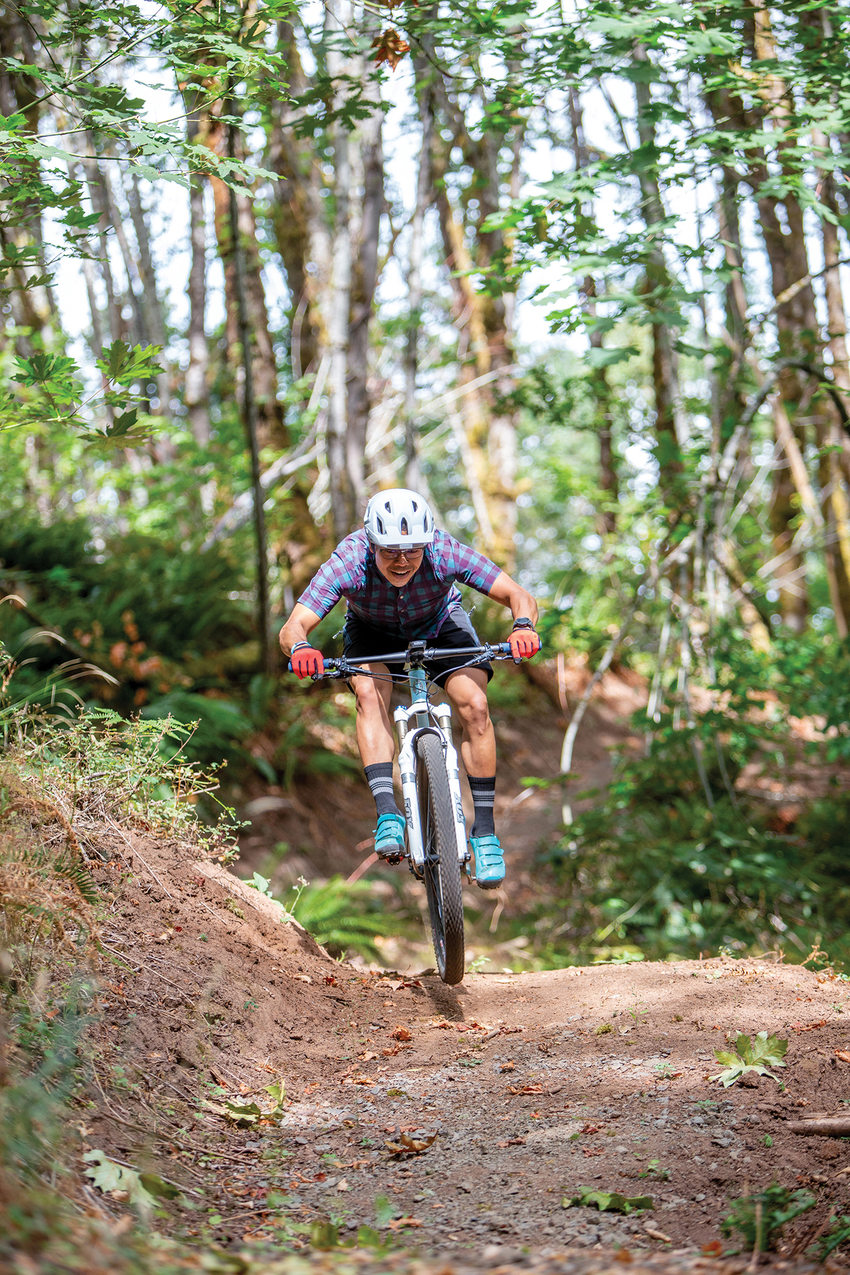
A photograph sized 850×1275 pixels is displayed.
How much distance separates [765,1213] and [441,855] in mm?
2179

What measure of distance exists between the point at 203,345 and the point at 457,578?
12.5m

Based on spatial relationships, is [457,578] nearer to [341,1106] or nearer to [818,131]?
[341,1106]

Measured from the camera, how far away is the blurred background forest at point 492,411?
4.97m

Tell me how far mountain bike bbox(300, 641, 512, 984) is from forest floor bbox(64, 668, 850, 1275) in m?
0.52

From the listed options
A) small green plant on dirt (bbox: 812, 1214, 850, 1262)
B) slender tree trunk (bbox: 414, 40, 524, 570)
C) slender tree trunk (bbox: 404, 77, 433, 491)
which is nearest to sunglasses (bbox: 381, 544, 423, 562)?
small green plant on dirt (bbox: 812, 1214, 850, 1262)

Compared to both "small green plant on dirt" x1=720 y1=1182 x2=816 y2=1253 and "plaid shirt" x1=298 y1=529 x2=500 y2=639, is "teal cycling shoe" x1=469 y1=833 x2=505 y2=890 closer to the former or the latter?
"plaid shirt" x1=298 y1=529 x2=500 y2=639

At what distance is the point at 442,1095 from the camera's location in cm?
400

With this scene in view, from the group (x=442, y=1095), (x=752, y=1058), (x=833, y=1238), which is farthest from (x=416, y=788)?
(x=833, y=1238)

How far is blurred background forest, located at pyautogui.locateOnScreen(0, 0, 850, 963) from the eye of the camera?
4.97 metres

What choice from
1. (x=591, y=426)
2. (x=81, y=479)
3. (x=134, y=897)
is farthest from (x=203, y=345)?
(x=134, y=897)

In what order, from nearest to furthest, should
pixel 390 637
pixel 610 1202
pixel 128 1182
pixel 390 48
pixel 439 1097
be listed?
pixel 128 1182
pixel 610 1202
pixel 439 1097
pixel 390 637
pixel 390 48

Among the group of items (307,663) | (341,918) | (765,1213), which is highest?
(307,663)

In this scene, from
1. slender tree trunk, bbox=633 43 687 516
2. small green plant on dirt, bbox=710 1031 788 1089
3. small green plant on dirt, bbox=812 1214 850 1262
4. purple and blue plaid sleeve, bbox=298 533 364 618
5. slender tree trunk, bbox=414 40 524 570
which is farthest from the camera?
slender tree trunk, bbox=414 40 524 570

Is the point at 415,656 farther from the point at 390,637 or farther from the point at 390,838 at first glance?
the point at 390,838
